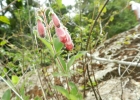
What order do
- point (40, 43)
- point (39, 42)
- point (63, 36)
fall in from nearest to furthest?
point (63, 36) < point (40, 43) < point (39, 42)

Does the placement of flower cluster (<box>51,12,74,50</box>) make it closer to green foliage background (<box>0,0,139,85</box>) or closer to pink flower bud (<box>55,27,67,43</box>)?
pink flower bud (<box>55,27,67,43</box>)

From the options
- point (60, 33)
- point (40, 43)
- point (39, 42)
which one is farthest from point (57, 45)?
point (39, 42)

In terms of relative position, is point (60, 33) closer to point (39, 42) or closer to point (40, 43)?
point (40, 43)

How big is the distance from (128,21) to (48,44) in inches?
270

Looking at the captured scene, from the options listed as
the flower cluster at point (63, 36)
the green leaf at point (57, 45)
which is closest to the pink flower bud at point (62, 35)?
the flower cluster at point (63, 36)

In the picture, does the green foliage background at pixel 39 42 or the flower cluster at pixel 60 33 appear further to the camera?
the green foliage background at pixel 39 42

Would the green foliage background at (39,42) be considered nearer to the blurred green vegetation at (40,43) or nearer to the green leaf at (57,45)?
the blurred green vegetation at (40,43)

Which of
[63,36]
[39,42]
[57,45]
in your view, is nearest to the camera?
[63,36]

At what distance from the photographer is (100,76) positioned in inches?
85.6

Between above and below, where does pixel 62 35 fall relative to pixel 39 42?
above

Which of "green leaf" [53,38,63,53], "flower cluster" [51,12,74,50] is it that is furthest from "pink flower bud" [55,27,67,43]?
"green leaf" [53,38,63,53]

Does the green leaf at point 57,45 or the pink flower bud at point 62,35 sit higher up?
the pink flower bud at point 62,35

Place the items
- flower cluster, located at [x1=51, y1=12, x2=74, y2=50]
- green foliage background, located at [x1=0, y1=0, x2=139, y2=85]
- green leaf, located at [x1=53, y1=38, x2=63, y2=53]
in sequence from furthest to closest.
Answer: green foliage background, located at [x1=0, y1=0, x2=139, y2=85], green leaf, located at [x1=53, y1=38, x2=63, y2=53], flower cluster, located at [x1=51, y1=12, x2=74, y2=50]

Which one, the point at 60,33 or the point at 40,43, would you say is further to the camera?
the point at 40,43
